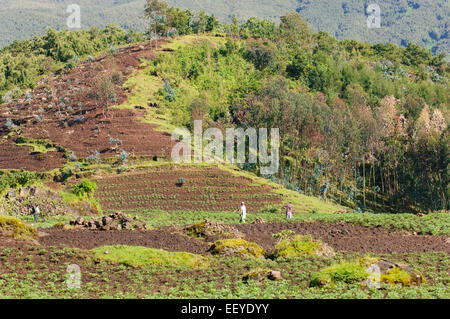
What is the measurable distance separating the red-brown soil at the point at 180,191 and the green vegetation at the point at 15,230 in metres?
12.5

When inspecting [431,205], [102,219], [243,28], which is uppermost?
[243,28]

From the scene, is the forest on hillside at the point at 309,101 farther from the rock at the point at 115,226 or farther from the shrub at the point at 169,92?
the rock at the point at 115,226

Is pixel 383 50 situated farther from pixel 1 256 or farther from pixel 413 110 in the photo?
pixel 1 256

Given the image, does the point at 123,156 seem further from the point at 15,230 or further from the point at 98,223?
the point at 15,230

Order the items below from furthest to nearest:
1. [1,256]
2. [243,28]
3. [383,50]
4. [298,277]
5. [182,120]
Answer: [383,50] < [243,28] < [182,120] < [1,256] < [298,277]

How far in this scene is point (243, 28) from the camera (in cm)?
8081

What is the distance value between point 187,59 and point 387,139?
76.5ft

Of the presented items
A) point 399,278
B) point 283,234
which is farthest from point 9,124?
point 399,278

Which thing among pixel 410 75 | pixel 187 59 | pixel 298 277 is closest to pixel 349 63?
pixel 410 75

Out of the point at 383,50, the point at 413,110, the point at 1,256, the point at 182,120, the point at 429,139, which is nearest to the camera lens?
the point at 1,256

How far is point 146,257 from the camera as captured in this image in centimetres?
2059

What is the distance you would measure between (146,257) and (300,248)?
18.7 ft

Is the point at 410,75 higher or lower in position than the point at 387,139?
higher

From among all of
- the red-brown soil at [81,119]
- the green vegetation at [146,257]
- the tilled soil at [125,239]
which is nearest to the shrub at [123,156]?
the red-brown soil at [81,119]
